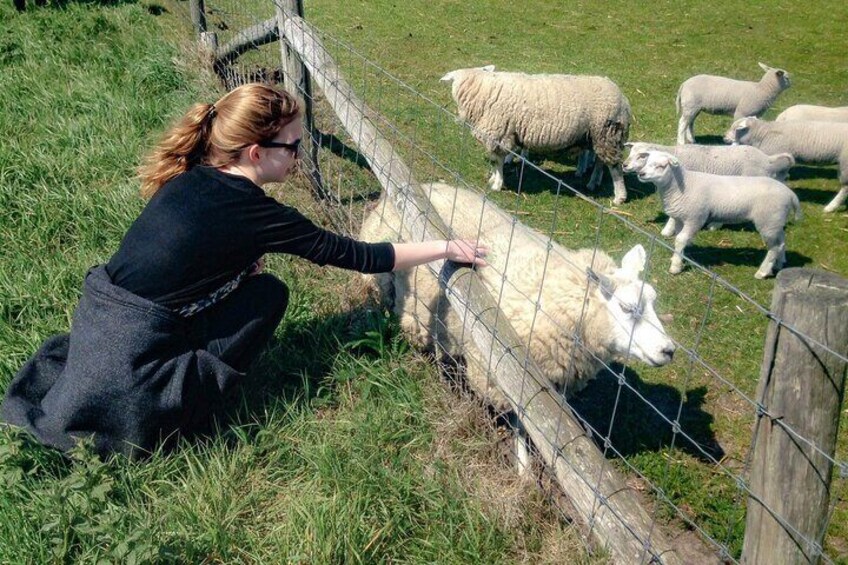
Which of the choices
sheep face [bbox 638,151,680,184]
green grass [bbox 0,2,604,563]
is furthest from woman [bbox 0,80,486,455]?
sheep face [bbox 638,151,680,184]

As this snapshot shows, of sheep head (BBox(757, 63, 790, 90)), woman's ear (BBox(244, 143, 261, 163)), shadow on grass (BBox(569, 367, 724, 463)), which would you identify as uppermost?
woman's ear (BBox(244, 143, 261, 163))

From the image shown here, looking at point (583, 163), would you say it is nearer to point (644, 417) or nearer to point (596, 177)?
point (596, 177)

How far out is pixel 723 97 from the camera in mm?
7496

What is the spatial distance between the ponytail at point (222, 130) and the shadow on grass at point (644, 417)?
6.47ft

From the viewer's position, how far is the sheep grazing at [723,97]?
7.34m

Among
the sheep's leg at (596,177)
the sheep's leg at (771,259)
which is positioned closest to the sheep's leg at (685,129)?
the sheep's leg at (596,177)

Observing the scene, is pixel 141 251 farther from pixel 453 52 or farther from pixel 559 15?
pixel 559 15

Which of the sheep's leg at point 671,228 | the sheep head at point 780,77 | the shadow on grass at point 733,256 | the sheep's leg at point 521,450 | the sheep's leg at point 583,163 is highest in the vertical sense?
the sheep head at point 780,77

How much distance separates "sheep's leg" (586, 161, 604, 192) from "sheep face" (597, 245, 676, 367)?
3.45m

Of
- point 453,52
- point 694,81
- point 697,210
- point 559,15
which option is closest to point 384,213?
point 697,210

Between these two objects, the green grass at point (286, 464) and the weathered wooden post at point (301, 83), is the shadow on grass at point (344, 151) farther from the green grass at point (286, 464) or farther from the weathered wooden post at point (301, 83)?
the green grass at point (286, 464)

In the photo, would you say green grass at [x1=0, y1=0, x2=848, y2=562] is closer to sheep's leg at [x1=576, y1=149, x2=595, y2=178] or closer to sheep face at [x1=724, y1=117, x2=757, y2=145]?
sheep's leg at [x1=576, y1=149, x2=595, y2=178]

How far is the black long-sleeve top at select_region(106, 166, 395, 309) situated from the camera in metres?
2.54

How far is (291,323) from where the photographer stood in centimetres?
335
